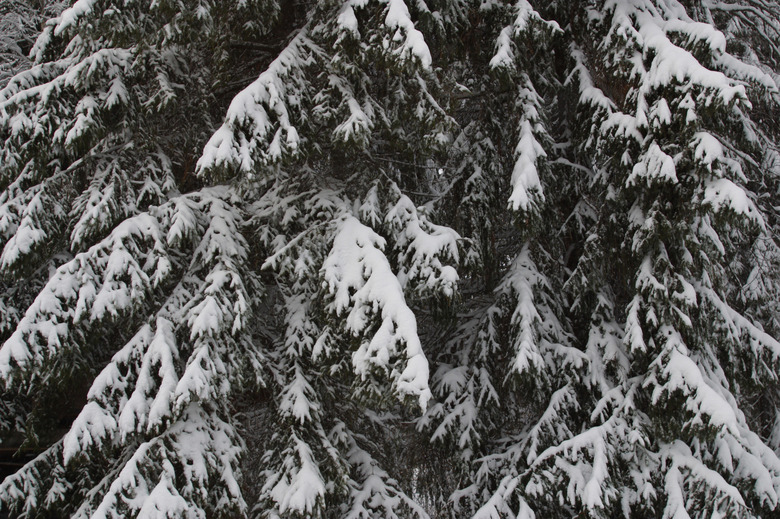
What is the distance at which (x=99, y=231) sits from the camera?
4652mm

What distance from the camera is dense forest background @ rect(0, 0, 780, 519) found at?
13.2 feet

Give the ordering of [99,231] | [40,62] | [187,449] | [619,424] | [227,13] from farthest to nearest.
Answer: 1. [40,62]
2. [227,13]
3. [99,231]
4. [619,424]
5. [187,449]

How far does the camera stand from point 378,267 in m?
4.15

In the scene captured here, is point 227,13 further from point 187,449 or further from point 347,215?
point 187,449

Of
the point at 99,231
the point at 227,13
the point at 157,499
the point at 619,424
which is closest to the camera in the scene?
the point at 157,499

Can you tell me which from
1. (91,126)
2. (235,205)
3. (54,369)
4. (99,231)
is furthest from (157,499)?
(91,126)

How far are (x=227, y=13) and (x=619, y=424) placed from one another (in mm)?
4932

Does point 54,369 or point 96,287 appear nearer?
point 96,287

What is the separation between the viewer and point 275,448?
4.70 meters

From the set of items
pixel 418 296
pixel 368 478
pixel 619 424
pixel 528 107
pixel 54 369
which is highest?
pixel 528 107

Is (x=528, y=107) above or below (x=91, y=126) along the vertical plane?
above

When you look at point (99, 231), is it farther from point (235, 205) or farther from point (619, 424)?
point (619, 424)

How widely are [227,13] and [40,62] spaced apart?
6.96 feet

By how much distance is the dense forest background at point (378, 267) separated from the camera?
159 inches
